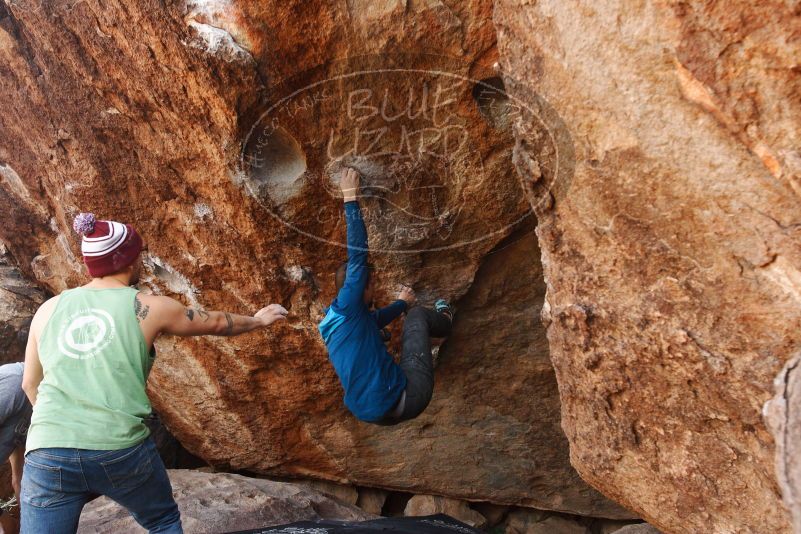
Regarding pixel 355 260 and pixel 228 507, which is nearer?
pixel 355 260

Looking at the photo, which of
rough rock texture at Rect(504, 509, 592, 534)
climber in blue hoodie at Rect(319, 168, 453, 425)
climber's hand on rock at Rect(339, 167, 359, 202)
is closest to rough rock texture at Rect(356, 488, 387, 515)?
rough rock texture at Rect(504, 509, 592, 534)

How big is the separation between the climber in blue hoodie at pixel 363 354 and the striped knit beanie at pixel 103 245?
2.74 feet

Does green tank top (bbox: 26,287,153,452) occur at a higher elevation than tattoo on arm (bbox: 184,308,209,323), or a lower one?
lower

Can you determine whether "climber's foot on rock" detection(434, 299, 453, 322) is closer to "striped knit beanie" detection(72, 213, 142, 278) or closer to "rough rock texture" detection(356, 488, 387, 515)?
"striped knit beanie" detection(72, 213, 142, 278)

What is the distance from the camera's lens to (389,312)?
285cm

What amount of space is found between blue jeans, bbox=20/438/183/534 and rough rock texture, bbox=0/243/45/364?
7.96 ft

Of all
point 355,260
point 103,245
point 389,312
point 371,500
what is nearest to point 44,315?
point 103,245

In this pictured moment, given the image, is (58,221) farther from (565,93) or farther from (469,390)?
(565,93)

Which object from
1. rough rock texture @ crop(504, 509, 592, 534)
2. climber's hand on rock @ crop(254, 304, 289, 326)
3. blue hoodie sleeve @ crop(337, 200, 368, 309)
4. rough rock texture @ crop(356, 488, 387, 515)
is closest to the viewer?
climber's hand on rock @ crop(254, 304, 289, 326)

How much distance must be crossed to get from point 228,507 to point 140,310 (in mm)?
1626

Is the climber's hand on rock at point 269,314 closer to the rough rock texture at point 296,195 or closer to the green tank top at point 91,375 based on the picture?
the green tank top at point 91,375

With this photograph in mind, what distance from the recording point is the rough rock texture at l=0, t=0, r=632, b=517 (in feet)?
7.82

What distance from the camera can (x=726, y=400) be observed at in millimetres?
1813

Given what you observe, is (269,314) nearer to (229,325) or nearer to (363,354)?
(229,325)
